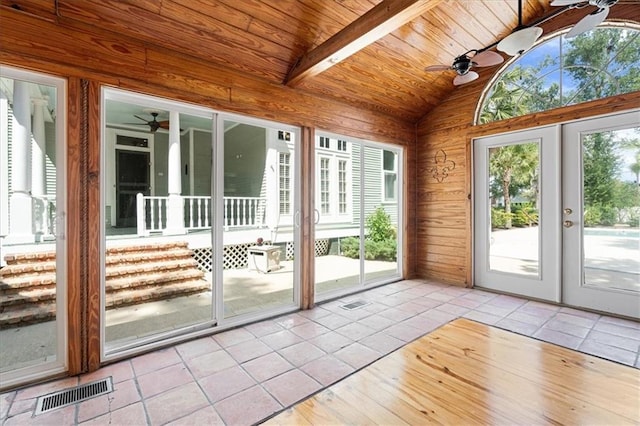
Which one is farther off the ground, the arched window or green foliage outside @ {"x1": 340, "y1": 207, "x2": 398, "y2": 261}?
the arched window

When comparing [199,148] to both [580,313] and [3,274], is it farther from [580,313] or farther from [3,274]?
[580,313]

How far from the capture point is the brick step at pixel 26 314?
2.90 m

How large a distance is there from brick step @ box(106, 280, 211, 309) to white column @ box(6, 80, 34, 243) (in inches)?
52.4

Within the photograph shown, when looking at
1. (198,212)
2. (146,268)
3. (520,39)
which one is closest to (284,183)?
(198,212)

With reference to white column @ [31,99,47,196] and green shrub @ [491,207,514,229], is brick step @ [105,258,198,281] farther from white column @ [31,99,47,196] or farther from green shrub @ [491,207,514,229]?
green shrub @ [491,207,514,229]

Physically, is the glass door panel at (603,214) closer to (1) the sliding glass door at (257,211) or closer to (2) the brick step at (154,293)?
(1) the sliding glass door at (257,211)

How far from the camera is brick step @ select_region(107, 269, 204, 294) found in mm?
3832

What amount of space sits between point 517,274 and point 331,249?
352 cm

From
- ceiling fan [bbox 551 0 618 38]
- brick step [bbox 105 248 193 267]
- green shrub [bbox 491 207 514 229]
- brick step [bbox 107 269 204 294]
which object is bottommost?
brick step [bbox 107 269 204 294]

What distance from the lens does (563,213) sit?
11.8 feet

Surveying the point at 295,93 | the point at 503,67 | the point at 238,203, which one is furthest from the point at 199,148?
the point at 503,67

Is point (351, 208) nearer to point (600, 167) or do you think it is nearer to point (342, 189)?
point (342, 189)

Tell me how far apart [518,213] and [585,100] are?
1.46 metres

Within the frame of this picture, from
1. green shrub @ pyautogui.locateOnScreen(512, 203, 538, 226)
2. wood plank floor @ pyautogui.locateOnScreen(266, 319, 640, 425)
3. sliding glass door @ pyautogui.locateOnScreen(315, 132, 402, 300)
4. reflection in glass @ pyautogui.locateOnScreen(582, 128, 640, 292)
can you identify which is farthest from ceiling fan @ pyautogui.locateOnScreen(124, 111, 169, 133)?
reflection in glass @ pyautogui.locateOnScreen(582, 128, 640, 292)
